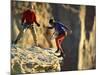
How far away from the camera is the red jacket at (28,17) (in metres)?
2.29

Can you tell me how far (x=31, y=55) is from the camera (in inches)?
90.5

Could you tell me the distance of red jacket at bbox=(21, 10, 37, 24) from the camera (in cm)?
229

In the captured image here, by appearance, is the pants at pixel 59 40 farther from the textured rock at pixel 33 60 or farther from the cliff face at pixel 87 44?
the cliff face at pixel 87 44

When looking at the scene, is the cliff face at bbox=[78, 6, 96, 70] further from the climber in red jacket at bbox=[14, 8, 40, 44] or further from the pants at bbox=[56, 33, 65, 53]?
the climber in red jacket at bbox=[14, 8, 40, 44]

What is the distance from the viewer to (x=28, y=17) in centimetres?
230

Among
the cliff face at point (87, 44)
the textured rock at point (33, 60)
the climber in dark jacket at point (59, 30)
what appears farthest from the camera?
the cliff face at point (87, 44)

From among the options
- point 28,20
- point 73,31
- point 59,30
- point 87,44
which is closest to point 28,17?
point 28,20

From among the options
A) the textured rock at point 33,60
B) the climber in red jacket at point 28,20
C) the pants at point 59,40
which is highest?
the climber in red jacket at point 28,20

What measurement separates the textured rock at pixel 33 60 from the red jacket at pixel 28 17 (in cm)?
26

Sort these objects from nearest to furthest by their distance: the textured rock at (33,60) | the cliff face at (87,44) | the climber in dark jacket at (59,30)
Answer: the textured rock at (33,60), the climber in dark jacket at (59,30), the cliff face at (87,44)

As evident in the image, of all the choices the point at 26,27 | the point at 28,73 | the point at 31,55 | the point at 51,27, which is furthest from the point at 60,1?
the point at 28,73

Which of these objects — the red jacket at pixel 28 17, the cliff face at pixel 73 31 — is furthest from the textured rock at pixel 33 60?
the red jacket at pixel 28 17

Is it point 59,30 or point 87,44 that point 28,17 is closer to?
point 59,30
